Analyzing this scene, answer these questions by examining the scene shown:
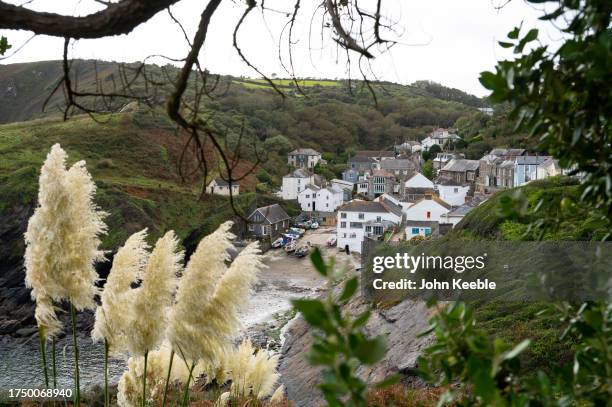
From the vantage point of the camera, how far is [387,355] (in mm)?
8000

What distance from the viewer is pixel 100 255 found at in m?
2.36

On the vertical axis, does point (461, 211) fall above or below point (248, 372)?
below

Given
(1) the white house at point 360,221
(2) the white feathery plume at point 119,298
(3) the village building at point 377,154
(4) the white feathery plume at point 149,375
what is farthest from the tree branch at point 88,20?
(3) the village building at point 377,154

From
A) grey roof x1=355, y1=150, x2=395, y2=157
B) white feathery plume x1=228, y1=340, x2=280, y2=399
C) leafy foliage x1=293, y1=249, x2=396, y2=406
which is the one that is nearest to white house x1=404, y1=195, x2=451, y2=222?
white feathery plume x1=228, y1=340, x2=280, y2=399

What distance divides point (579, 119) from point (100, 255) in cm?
189

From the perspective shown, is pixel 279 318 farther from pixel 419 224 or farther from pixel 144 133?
pixel 144 133

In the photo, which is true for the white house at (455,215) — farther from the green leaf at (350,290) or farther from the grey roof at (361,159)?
the green leaf at (350,290)

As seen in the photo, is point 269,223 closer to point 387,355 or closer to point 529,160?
point 529,160

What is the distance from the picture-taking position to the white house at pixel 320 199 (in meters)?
34.8

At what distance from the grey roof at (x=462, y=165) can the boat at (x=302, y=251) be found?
432 inches

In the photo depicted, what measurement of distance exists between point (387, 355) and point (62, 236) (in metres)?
6.50

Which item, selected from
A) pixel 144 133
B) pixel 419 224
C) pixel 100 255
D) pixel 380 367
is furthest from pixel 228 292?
pixel 144 133

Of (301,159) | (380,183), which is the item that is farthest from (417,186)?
(301,159)

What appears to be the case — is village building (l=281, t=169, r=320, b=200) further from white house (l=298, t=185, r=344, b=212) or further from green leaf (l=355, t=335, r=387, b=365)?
green leaf (l=355, t=335, r=387, b=365)
